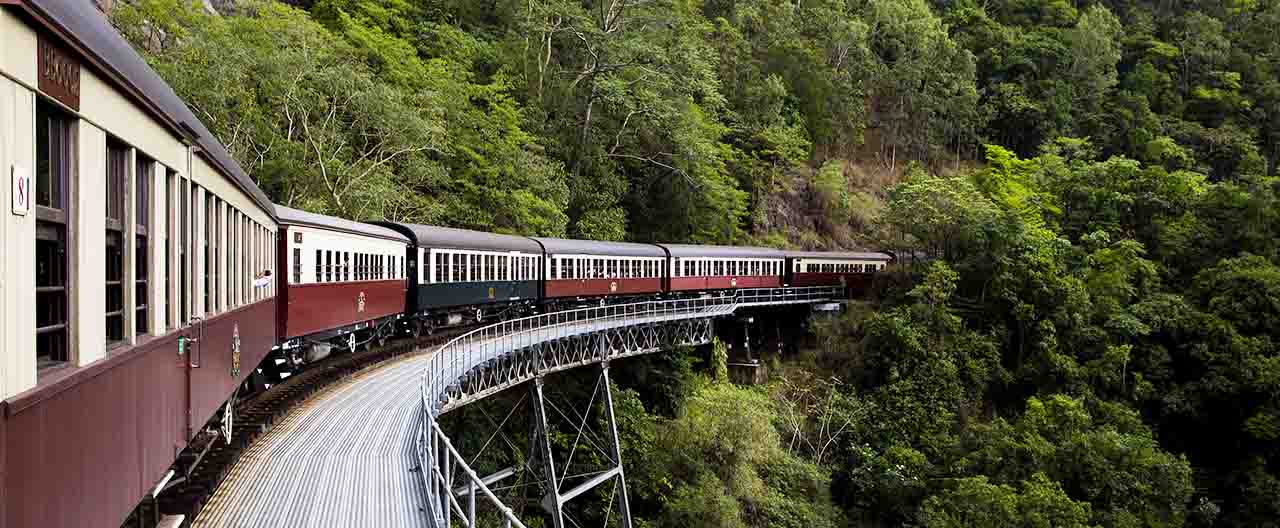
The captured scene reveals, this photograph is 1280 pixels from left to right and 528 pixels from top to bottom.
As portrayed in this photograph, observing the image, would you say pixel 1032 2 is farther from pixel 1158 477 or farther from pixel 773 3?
pixel 1158 477

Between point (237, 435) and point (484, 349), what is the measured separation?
7.37 metres

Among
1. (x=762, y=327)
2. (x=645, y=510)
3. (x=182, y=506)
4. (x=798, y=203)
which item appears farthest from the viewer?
(x=798, y=203)

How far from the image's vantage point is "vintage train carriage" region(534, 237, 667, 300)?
2736 centimetres

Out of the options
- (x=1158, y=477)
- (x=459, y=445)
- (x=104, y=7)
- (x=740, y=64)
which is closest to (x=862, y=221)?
(x=740, y=64)

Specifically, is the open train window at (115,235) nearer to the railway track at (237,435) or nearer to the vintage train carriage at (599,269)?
the railway track at (237,435)

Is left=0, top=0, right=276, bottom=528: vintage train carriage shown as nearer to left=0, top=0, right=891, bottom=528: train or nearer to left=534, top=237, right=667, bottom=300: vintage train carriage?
left=0, top=0, right=891, bottom=528: train

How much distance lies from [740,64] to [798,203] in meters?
8.11

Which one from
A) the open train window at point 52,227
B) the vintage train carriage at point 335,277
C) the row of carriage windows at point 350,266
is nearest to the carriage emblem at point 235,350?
the vintage train carriage at point 335,277

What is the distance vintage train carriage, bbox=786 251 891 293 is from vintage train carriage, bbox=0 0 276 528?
32.9 metres

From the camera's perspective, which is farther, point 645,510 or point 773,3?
point 773,3

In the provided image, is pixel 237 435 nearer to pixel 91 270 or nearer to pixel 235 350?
pixel 235 350

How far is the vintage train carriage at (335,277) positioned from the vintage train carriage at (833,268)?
861 inches

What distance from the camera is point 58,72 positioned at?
10.8ft

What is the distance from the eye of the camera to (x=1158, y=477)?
24.8m
